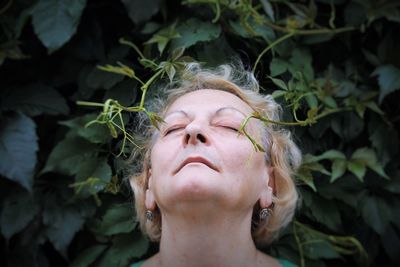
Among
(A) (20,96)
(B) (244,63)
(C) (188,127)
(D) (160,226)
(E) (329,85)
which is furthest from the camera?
(A) (20,96)

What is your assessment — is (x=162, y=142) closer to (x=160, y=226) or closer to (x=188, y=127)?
(x=188, y=127)

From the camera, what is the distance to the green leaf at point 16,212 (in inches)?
55.7

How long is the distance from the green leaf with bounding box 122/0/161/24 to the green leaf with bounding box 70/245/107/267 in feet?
1.69

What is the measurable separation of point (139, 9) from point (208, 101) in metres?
0.42

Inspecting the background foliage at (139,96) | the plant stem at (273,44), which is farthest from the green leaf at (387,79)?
the plant stem at (273,44)

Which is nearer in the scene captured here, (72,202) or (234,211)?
(234,211)

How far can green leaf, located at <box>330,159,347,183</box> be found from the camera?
1.35 m

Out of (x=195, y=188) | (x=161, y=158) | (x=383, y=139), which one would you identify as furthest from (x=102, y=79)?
(x=383, y=139)

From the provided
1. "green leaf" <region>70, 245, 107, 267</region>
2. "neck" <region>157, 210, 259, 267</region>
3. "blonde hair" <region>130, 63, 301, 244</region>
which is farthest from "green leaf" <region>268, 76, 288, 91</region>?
"green leaf" <region>70, 245, 107, 267</region>

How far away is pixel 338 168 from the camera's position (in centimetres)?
137

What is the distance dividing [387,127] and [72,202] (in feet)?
2.50

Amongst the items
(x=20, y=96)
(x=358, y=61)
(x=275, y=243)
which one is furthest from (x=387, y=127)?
(x=20, y=96)

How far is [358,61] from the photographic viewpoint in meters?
1.55

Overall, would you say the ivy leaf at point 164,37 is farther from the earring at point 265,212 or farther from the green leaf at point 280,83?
the earring at point 265,212
